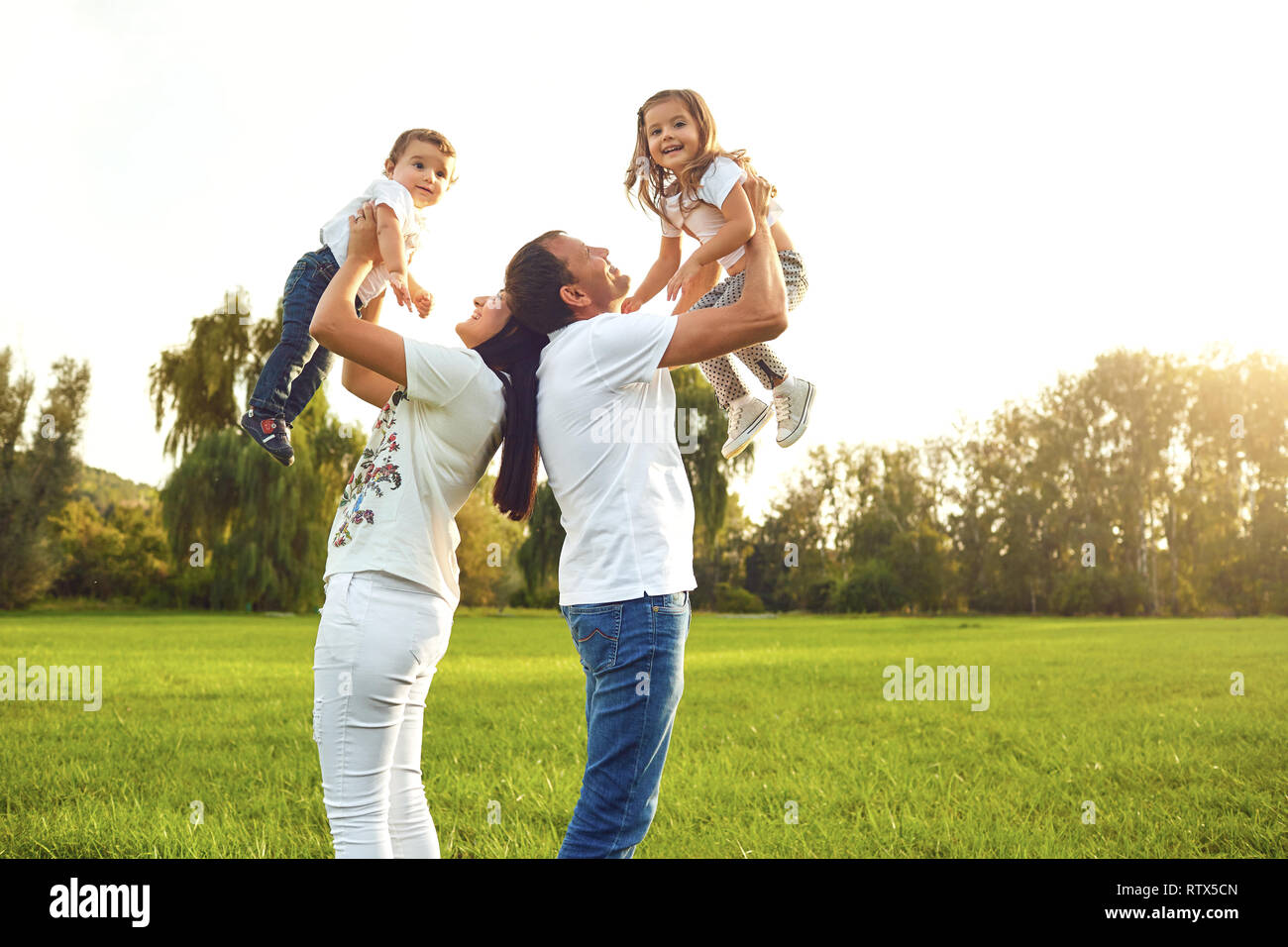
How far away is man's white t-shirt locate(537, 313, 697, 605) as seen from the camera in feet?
6.80

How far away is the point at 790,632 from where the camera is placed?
21.1 meters

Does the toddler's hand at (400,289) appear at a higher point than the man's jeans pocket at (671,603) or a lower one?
higher

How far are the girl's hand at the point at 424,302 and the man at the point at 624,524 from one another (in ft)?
3.47

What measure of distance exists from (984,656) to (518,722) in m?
8.80

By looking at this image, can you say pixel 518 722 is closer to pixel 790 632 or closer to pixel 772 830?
pixel 772 830

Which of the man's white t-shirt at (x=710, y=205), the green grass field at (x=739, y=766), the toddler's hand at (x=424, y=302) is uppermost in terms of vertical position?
the man's white t-shirt at (x=710, y=205)

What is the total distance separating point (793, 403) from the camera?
3869 mm

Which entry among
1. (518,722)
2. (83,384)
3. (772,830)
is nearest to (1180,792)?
(772,830)

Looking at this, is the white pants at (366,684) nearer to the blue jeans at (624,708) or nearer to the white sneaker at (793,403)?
the blue jeans at (624,708)

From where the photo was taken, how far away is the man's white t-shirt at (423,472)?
2.05 meters

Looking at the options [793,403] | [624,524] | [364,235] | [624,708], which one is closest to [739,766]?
[793,403]

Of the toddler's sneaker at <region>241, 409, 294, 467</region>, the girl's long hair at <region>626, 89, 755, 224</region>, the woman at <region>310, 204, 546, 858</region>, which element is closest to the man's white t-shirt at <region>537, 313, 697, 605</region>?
the woman at <region>310, 204, 546, 858</region>

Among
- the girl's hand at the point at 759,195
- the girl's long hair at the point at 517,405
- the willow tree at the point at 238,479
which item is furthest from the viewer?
the willow tree at the point at 238,479

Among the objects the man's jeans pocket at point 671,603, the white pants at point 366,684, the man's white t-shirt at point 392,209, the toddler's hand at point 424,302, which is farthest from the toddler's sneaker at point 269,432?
the man's jeans pocket at point 671,603
